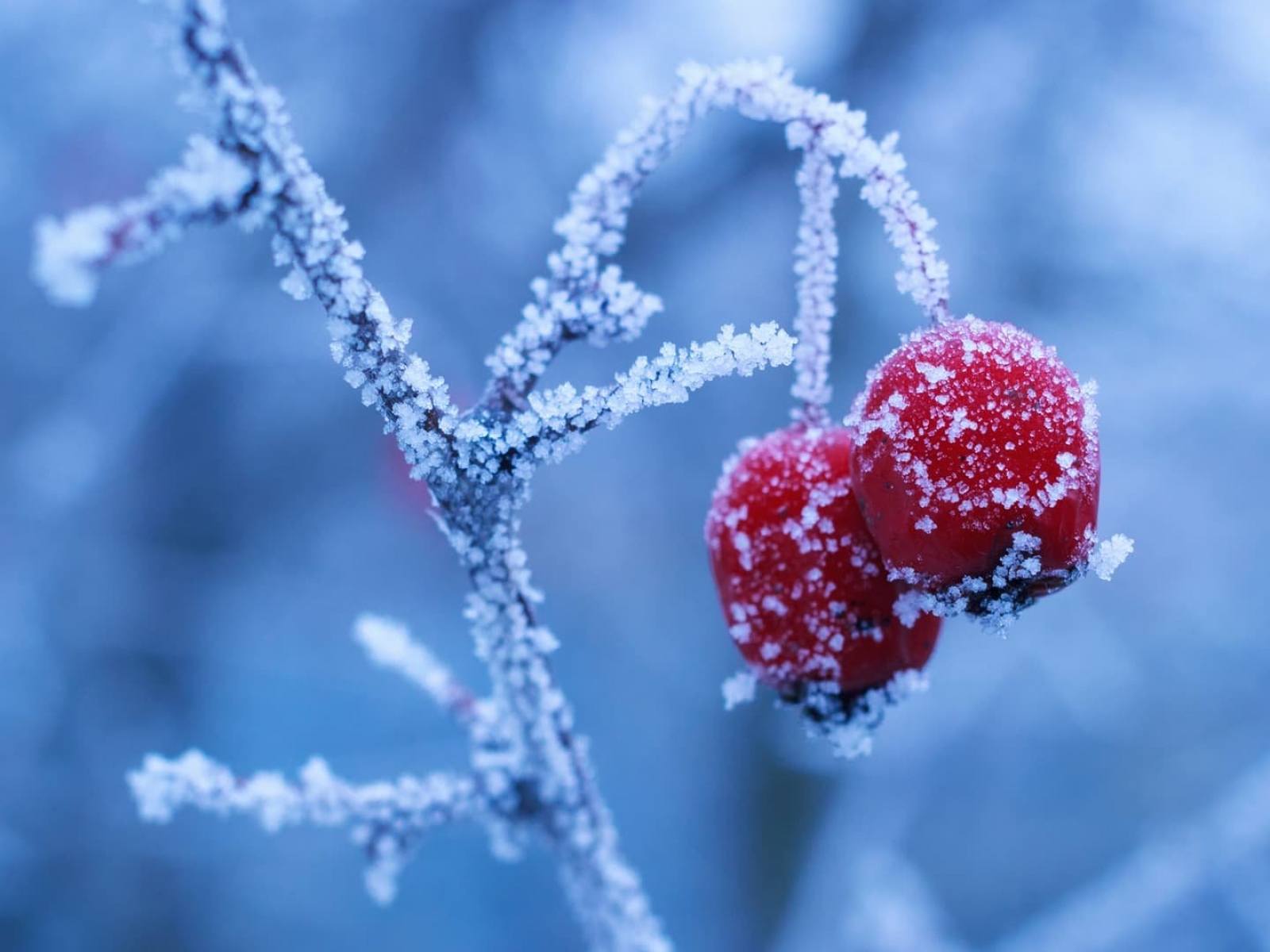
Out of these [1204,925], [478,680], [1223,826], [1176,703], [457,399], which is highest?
[457,399]

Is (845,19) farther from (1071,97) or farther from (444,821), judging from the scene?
(444,821)

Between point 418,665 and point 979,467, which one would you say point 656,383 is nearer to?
point 979,467

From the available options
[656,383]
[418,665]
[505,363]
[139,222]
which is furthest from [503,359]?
[418,665]

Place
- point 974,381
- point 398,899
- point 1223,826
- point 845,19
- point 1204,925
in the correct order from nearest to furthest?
point 974,381
point 1223,826
point 1204,925
point 845,19
point 398,899

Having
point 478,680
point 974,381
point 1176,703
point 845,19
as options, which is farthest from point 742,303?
point 974,381

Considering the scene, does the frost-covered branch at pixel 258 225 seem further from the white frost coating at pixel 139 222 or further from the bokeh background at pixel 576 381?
the bokeh background at pixel 576 381

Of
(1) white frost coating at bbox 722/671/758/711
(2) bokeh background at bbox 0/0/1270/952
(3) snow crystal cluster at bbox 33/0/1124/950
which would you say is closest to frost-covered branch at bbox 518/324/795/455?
(3) snow crystal cluster at bbox 33/0/1124/950

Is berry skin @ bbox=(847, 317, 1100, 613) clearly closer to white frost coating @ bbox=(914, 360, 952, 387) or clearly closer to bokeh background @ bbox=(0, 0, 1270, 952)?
white frost coating @ bbox=(914, 360, 952, 387)
